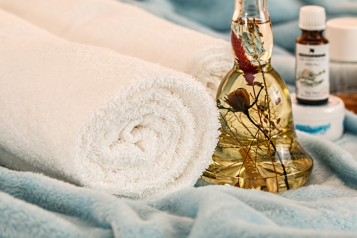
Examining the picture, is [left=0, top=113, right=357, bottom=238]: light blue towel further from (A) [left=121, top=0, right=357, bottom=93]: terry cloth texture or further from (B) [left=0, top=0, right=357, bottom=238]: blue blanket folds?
(A) [left=121, top=0, right=357, bottom=93]: terry cloth texture

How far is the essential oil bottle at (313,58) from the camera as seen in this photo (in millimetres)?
606

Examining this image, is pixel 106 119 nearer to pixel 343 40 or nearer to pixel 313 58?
pixel 313 58

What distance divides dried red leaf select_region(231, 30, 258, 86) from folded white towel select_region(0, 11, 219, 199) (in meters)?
0.06

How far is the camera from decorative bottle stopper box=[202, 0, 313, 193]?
430mm

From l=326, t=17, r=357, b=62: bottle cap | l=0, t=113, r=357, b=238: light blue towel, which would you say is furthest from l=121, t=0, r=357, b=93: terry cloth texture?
l=0, t=113, r=357, b=238: light blue towel

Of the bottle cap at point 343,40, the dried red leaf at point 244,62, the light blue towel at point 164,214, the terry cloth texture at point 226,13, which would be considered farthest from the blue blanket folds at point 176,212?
the terry cloth texture at point 226,13

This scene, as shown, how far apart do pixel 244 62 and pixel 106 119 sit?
0.52 feet

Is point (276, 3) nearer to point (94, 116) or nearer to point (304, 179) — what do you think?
point (304, 179)

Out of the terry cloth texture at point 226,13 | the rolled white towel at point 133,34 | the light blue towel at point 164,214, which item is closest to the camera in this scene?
the light blue towel at point 164,214

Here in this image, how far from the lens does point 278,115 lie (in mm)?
454

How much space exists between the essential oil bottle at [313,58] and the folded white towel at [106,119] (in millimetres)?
258

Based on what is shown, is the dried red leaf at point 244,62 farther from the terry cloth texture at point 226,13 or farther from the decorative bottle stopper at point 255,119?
the terry cloth texture at point 226,13

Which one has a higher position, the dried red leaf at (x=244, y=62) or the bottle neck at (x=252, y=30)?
the bottle neck at (x=252, y=30)

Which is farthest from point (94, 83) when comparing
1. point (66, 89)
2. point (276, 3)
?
point (276, 3)
